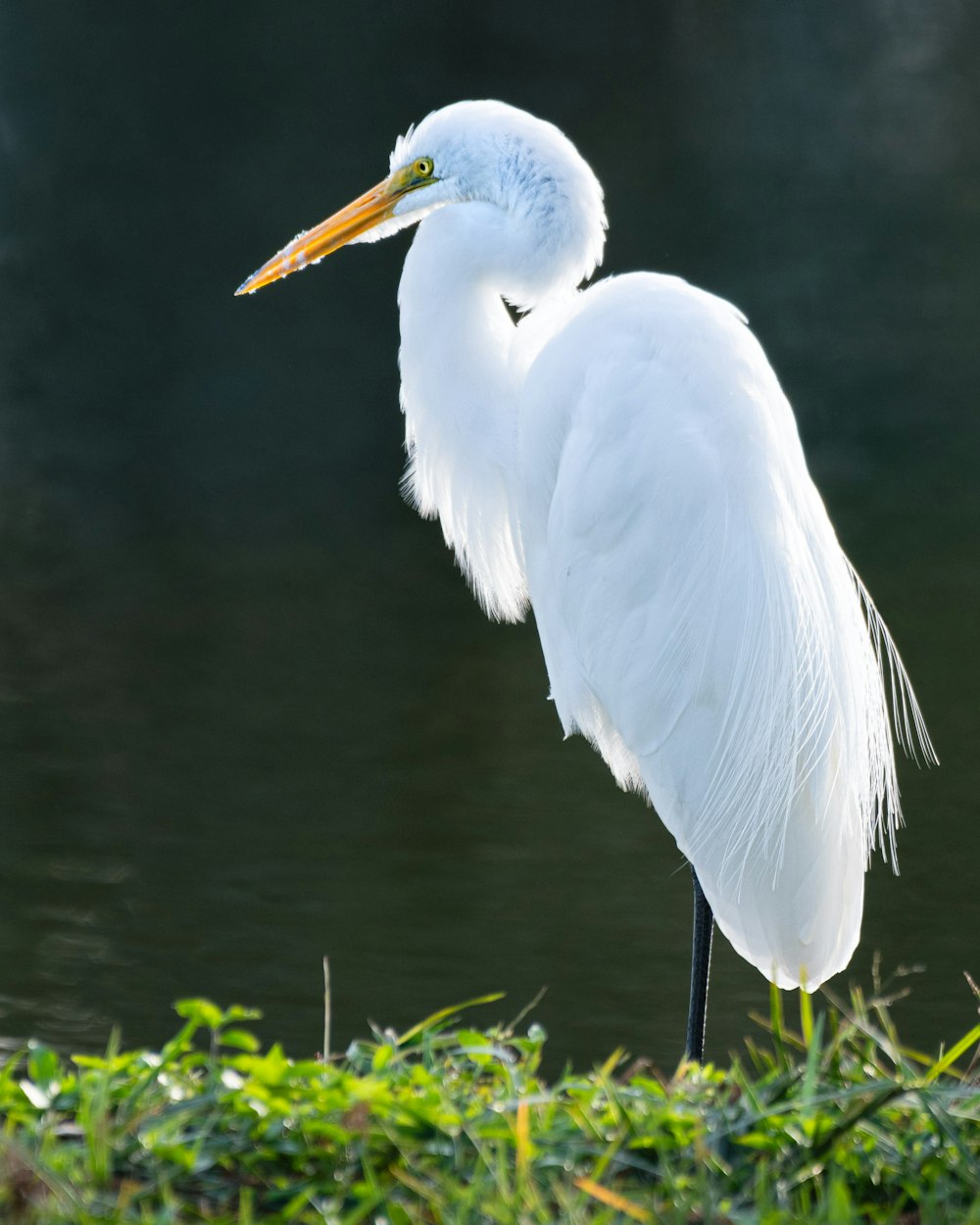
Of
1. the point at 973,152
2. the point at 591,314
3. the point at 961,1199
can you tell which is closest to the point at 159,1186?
the point at 961,1199

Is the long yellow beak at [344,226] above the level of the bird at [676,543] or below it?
above

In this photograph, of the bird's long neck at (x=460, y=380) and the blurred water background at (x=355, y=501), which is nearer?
the bird's long neck at (x=460, y=380)

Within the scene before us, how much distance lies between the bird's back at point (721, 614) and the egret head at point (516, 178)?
0.11 m

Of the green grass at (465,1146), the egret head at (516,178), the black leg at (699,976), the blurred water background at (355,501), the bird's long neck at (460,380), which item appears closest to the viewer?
the green grass at (465,1146)

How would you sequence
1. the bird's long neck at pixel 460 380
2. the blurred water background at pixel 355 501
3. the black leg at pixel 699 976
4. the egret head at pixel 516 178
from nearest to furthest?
the black leg at pixel 699 976, the egret head at pixel 516 178, the bird's long neck at pixel 460 380, the blurred water background at pixel 355 501

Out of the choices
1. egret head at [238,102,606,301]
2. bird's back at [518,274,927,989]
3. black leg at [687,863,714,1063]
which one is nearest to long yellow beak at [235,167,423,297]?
egret head at [238,102,606,301]

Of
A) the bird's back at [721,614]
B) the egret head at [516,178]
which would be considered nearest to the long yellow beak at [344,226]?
the egret head at [516,178]

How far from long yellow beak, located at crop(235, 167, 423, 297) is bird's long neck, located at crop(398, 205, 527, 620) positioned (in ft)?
0.25

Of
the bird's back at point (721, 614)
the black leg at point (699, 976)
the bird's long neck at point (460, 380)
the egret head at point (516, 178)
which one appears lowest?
the black leg at point (699, 976)

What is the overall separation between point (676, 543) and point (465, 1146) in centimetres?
114

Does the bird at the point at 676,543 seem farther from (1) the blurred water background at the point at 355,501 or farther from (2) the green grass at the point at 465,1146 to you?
(1) the blurred water background at the point at 355,501

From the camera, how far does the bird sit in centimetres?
248

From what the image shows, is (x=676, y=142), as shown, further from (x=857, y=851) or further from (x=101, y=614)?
(x=857, y=851)

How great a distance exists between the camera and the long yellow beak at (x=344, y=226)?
Result: 281cm
